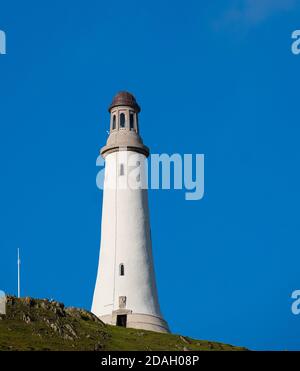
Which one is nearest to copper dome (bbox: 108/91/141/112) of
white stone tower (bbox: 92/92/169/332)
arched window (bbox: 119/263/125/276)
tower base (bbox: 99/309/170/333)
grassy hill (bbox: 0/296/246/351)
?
white stone tower (bbox: 92/92/169/332)

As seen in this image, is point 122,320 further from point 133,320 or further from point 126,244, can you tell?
point 126,244

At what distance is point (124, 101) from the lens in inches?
3282

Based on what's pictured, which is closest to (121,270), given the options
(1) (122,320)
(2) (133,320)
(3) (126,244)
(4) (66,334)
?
(3) (126,244)

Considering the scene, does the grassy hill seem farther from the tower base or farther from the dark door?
the dark door

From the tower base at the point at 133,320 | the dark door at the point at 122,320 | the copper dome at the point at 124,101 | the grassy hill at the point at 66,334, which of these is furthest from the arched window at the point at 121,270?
the copper dome at the point at 124,101

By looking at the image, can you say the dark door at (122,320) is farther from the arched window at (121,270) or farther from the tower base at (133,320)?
the arched window at (121,270)

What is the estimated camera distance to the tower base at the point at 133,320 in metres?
74.6

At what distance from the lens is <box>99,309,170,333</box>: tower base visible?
2936 inches

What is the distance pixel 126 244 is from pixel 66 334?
20609 millimetres

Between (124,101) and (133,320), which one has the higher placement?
(124,101)

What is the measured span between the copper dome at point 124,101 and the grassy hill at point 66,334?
24125 millimetres
